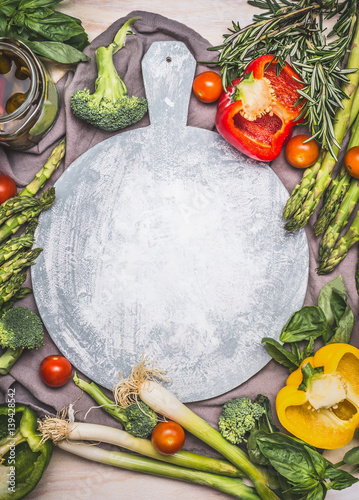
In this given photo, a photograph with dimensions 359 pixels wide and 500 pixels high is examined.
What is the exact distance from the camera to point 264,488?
1.17 m

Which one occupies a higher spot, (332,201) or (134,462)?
(332,201)

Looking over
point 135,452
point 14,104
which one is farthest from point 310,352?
point 14,104

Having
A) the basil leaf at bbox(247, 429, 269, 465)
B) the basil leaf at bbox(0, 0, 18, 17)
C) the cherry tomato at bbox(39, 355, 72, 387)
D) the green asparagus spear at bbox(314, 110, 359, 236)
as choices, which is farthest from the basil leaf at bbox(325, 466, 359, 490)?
the basil leaf at bbox(0, 0, 18, 17)

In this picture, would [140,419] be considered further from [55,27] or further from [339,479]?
[55,27]

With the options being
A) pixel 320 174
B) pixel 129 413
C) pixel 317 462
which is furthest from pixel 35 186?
pixel 317 462

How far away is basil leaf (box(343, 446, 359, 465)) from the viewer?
44.3 inches

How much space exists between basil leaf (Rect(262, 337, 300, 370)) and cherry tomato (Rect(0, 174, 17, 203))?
0.83m

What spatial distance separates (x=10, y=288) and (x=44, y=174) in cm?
34

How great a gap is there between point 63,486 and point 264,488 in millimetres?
560

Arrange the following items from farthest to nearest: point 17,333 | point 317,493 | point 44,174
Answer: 1. point 44,174
2. point 17,333
3. point 317,493

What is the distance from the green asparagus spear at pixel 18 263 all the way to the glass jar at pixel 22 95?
1.04 feet

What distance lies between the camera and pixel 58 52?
125 cm

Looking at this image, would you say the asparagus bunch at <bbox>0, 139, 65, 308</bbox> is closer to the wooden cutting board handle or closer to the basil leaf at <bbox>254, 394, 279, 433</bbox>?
the wooden cutting board handle

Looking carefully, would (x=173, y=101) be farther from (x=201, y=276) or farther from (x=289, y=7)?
(x=201, y=276)
